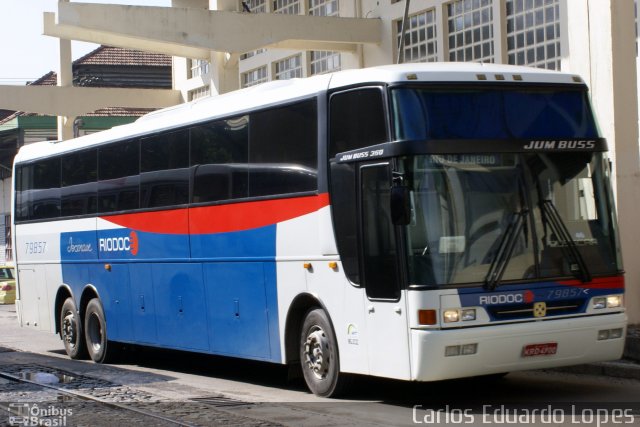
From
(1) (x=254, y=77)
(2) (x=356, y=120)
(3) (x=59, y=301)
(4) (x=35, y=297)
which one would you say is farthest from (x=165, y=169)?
(1) (x=254, y=77)

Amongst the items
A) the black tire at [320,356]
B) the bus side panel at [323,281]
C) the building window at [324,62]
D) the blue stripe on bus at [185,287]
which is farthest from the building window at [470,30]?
the black tire at [320,356]

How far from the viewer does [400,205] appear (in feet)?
34.3

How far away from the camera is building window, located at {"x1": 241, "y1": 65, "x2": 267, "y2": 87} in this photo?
2930 centimetres

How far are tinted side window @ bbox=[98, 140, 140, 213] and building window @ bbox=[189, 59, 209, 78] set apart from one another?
46.3 ft

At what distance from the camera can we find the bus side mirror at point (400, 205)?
10.5m

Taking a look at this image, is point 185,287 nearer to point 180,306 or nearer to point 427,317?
point 180,306

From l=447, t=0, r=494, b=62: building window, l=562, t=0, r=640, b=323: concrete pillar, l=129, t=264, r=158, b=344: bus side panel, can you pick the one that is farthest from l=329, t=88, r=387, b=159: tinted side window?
l=447, t=0, r=494, b=62: building window

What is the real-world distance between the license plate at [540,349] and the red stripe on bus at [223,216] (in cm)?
250

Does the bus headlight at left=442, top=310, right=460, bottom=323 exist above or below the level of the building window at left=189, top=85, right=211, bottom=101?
below

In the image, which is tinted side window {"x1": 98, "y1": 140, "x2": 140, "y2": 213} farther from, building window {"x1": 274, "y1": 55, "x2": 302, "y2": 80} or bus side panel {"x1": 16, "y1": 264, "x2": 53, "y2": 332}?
building window {"x1": 274, "y1": 55, "x2": 302, "y2": 80}

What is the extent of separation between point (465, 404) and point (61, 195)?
30.6ft

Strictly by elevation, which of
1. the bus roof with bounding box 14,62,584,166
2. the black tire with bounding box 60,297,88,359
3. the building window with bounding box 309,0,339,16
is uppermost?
the building window with bounding box 309,0,339,16

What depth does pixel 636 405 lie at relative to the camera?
35.8 feet

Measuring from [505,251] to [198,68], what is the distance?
73.5ft
